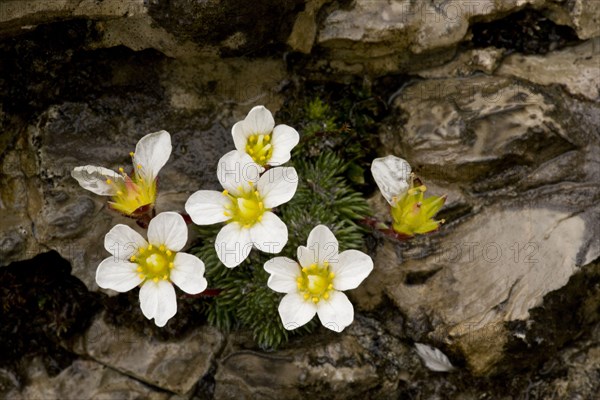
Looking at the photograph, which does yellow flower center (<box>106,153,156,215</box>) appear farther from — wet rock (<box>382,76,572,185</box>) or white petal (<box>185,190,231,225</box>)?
wet rock (<box>382,76,572,185</box>)

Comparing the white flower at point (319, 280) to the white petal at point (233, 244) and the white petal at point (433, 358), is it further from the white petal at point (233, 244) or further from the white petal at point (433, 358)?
the white petal at point (433, 358)

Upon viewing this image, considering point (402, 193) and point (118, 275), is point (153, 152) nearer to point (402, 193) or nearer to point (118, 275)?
point (118, 275)

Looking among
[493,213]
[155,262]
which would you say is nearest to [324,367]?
[155,262]

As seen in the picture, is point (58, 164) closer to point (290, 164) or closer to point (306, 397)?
point (290, 164)

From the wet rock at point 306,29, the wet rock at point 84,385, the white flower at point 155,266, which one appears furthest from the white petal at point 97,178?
the wet rock at point 306,29

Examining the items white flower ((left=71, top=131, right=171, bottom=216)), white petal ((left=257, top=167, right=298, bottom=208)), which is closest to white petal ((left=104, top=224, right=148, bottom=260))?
white flower ((left=71, top=131, right=171, bottom=216))

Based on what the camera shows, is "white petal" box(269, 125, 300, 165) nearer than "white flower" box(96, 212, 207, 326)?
No
